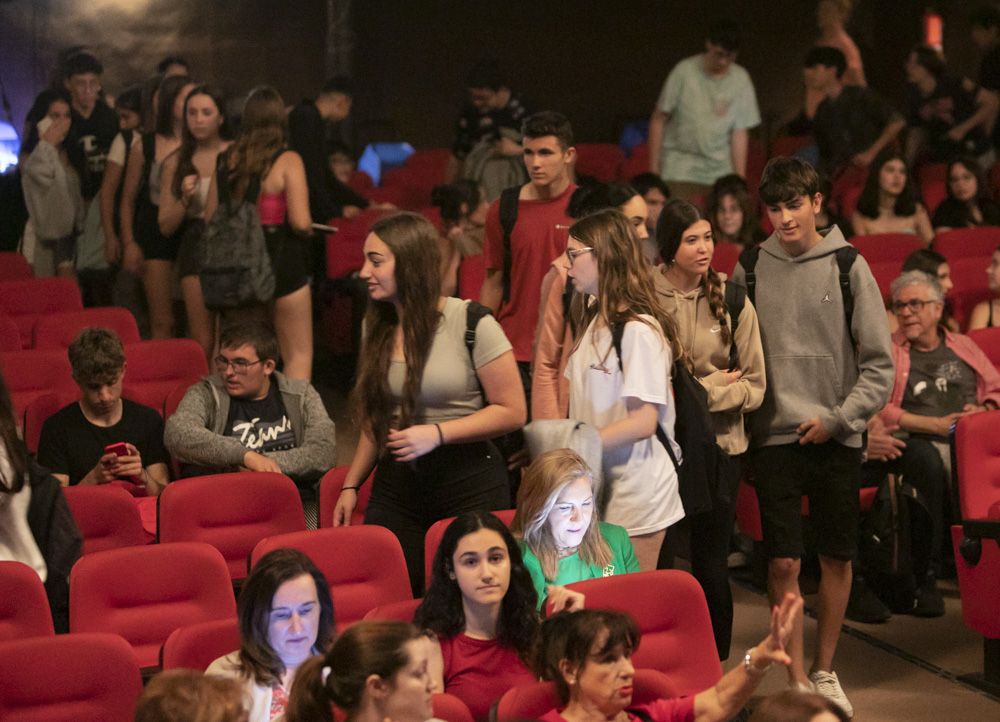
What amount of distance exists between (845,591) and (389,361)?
1.51 metres

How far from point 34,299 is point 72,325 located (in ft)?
2.00

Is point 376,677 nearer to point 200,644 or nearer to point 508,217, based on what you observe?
point 200,644

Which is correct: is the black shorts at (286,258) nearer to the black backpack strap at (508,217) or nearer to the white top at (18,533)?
the black backpack strap at (508,217)

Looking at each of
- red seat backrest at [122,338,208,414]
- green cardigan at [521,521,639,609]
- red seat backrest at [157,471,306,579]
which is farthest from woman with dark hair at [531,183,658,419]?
red seat backrest at [122,338,208,414]

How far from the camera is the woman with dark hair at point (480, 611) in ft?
11.3

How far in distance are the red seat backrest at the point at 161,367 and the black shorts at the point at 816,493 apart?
248 centimetres

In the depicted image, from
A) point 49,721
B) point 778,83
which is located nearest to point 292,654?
point 49,721

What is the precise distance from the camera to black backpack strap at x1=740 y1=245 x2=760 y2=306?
4289 millimetres

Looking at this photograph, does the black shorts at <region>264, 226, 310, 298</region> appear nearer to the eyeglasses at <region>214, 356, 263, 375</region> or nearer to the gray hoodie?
the eyeglasses at <region>214, 356, 263, 375</region>

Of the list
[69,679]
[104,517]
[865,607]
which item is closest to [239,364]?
[104,517]

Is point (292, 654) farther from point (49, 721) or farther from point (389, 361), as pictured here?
point (389, 361)

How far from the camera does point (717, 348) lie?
421 cm

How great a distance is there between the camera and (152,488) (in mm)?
4961

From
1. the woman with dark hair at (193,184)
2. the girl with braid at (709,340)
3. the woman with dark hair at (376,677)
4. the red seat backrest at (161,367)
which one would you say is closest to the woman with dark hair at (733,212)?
the woman with dark hair at (193,184)
